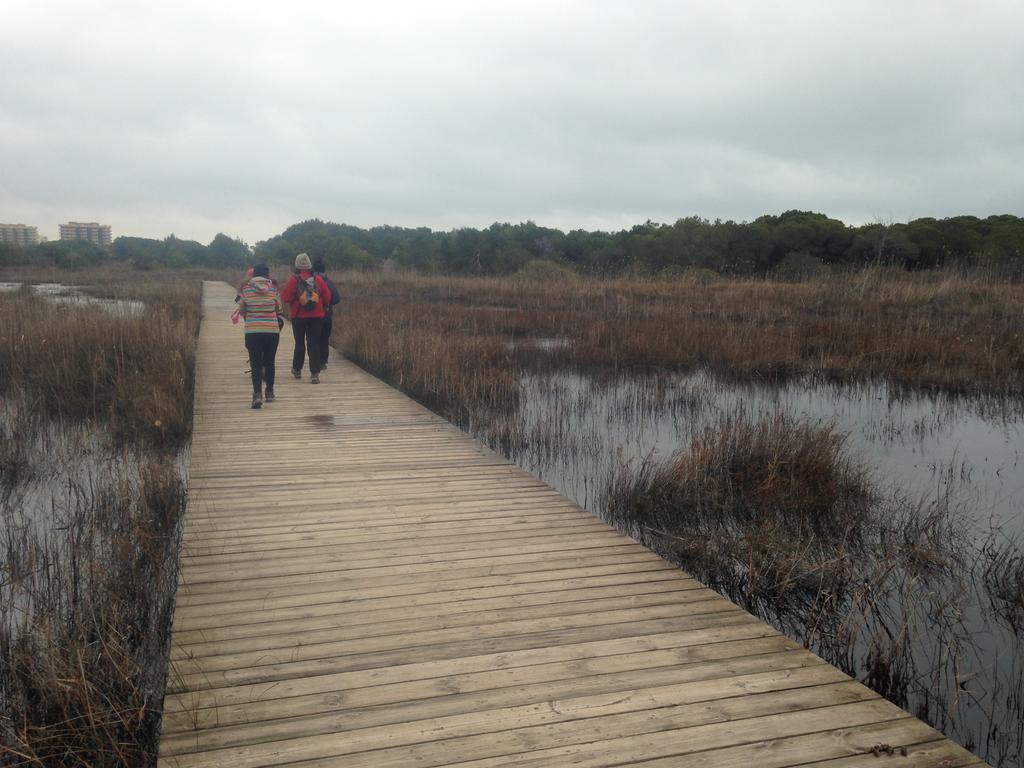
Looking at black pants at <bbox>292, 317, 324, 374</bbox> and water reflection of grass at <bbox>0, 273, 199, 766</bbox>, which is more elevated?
black pants at <bbox>292, 317, 324, 374</bbox>

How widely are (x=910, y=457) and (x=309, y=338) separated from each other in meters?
6.39

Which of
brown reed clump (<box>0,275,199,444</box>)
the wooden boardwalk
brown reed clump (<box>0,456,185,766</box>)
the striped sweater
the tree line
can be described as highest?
the tree line

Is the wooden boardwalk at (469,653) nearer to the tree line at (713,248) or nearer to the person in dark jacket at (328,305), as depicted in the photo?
the person in dark jacket at (328,305)

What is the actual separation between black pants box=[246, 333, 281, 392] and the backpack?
90 centimetres

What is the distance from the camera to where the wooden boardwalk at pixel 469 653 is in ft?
7.11

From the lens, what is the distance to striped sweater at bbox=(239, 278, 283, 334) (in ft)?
22.3

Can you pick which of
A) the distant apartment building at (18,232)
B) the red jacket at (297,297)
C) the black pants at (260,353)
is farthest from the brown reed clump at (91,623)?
the distant apartment building at (18,232)

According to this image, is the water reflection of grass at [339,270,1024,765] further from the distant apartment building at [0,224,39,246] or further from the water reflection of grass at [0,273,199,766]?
the distant apartment building at [0,224,39,246]

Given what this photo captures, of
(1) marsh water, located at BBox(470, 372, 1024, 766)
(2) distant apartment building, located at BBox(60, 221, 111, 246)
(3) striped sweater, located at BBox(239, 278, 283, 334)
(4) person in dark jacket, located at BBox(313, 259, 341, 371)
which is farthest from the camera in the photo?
(2) distant apartment building, located at BBox(60, 221, 111, 246)

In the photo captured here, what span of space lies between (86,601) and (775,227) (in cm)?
3228

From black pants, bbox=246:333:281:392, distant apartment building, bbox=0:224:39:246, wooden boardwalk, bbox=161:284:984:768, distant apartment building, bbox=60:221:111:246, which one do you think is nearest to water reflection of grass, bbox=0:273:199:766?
wooden boardwalk, bbox=161:284:984:768

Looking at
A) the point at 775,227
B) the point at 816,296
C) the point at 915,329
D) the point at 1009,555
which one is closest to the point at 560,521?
the point at 1009,555

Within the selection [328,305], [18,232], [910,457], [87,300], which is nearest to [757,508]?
[910,457]

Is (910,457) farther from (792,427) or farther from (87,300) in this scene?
(87,300)
